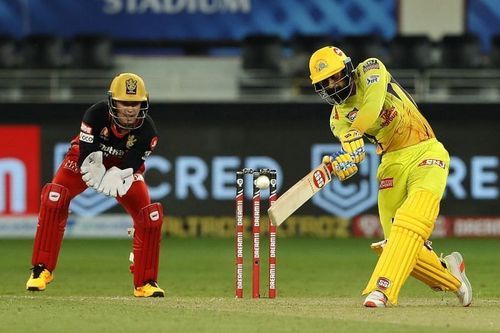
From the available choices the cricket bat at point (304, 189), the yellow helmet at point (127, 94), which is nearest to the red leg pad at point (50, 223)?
the yellow helmet at point (127, 94)

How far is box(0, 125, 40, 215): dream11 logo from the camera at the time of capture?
20.1 m

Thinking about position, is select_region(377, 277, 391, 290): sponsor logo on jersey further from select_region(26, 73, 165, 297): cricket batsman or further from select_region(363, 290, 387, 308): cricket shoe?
select_region(26, 73, 165, 297): cricket batsman

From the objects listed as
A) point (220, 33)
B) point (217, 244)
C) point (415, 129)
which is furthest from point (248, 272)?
point (220, 33)

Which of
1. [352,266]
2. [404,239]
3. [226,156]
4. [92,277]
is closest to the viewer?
[404,239]

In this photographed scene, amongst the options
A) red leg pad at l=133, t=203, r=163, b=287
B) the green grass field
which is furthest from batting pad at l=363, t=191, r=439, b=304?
red leg pad at l=133, t=203, r=163, b=287

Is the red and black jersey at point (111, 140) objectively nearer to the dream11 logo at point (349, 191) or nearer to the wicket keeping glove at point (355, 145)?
the wicket keeping glove at point (355, 145)

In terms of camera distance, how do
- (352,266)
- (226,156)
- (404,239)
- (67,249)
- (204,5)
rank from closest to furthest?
(404,239), (352,266), (67,249), (226,156), (204,5)

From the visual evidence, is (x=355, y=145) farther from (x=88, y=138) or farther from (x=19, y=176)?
(x=19, y=176)

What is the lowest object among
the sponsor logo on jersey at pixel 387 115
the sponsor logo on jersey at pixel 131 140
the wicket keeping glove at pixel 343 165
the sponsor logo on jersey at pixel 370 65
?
the wicket keeping glove at pixel 343 165

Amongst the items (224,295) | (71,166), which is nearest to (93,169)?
(71,166)

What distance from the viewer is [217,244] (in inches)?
773

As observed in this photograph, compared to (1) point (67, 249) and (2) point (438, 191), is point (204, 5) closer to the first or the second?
(1) point (67, 249)

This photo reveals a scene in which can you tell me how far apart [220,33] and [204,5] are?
0.55 metres

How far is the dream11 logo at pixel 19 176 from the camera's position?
20.1 metres
